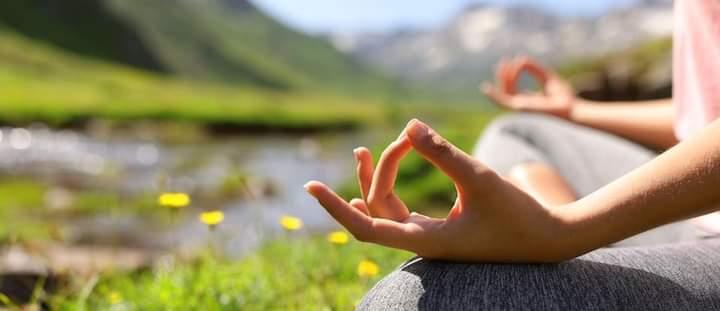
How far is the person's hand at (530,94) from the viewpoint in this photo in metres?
3.20

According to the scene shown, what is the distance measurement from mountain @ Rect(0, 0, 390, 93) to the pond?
91092 mm

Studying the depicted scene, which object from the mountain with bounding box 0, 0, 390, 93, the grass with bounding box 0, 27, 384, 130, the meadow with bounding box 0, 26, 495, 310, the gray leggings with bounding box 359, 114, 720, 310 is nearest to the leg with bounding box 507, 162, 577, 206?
the meadow with bounding box 0, 26, 495, 310

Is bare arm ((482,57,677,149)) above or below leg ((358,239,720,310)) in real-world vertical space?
above

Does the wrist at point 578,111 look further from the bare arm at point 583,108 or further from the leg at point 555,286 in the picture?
the leg at point 555,286

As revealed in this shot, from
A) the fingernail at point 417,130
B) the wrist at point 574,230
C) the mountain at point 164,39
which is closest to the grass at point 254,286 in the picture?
the wrist at point 574,230

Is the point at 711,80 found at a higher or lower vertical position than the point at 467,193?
higher

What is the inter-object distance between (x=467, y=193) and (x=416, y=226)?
5.0 inches

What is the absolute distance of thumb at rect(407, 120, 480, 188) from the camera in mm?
1310

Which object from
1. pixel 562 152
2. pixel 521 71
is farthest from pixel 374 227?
pixel 521 71

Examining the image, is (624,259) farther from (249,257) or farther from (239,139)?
(239,139)

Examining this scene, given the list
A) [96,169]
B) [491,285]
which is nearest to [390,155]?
[491,285]

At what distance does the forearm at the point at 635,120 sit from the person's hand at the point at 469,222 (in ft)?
5.19

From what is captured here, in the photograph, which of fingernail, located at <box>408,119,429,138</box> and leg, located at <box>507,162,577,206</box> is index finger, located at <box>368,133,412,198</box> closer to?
fingernail, located at <box>408,119,429,138</box>

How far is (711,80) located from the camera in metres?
2.15
